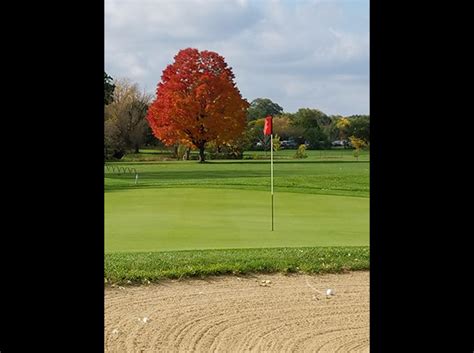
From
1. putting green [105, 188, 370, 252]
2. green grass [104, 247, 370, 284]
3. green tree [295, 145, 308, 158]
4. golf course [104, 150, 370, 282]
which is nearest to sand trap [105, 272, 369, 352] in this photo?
green grass [104, 247, 370, 284]

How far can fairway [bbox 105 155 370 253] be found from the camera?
589cm

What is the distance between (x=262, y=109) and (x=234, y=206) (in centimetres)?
260

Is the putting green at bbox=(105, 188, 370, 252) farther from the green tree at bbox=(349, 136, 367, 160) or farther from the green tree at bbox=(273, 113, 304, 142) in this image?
the green tree at bbox=(349, 136, 367, 160)

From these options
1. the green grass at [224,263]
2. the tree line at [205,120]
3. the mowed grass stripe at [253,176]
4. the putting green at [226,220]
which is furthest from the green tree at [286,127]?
the green grass at [224,263]

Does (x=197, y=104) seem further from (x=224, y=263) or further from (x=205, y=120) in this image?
(x=224, y=263)

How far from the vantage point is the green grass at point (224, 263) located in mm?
4730

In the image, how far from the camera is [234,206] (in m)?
7.78

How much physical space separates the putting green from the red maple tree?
1408 millimetres

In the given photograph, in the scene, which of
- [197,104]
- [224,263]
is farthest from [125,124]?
[224,263]

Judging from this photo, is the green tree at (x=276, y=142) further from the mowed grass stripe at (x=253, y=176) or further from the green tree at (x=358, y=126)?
the green tree at (x=358, y=126)
